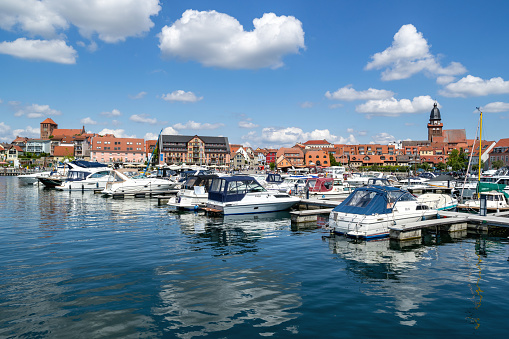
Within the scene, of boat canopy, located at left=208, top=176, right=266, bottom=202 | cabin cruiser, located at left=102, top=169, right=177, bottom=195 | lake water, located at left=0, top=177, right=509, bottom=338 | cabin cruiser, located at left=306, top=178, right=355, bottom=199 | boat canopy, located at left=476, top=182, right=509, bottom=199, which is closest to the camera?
lake water, located at left=0, top=177, right=509, bottom=338

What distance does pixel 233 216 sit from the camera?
2892 centimetres

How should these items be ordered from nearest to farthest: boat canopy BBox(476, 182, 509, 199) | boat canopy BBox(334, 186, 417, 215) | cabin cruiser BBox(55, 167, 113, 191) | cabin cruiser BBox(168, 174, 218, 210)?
boat canopy BBox(334, 186, 417, 215) → cabin cruiser BBox(168, 174, 218, 210) → boat canopy BBox(476, 182, 509, 199) → cabin cruiser BBox(55, 167, 113, 191)

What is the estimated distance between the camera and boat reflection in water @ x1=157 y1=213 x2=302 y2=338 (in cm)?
966

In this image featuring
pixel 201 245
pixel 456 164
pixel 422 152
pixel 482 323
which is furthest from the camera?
pixel 422 152

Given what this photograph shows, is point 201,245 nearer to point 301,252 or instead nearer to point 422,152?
point 301,252

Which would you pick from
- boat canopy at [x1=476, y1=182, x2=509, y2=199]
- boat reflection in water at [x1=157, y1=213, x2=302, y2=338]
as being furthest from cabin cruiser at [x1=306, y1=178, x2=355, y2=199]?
boat reflection in water at [x1=157, y1=213, x2=302, y2=338]

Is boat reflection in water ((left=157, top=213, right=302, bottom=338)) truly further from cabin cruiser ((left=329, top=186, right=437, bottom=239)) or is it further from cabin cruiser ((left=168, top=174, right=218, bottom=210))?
cabin cruiser ((left=168, top=174, right=218, bottom=210))

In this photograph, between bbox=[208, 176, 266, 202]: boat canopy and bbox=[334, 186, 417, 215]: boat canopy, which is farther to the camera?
bbox=[208, 176, 266, 202]: boat canopy

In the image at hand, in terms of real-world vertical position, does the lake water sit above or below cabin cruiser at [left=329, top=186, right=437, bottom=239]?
below

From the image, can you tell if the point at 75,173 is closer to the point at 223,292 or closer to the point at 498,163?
the point at 223,292

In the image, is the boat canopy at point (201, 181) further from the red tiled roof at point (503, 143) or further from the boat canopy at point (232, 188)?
the red tiled roof at point (503, 143)

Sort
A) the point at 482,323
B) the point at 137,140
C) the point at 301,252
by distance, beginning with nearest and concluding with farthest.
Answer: the point at 482,323 < the point at 301,252 < the point at 137,140

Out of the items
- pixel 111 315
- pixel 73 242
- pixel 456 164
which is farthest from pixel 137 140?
pixel 111 315

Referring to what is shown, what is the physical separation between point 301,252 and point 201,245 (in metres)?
5.37
